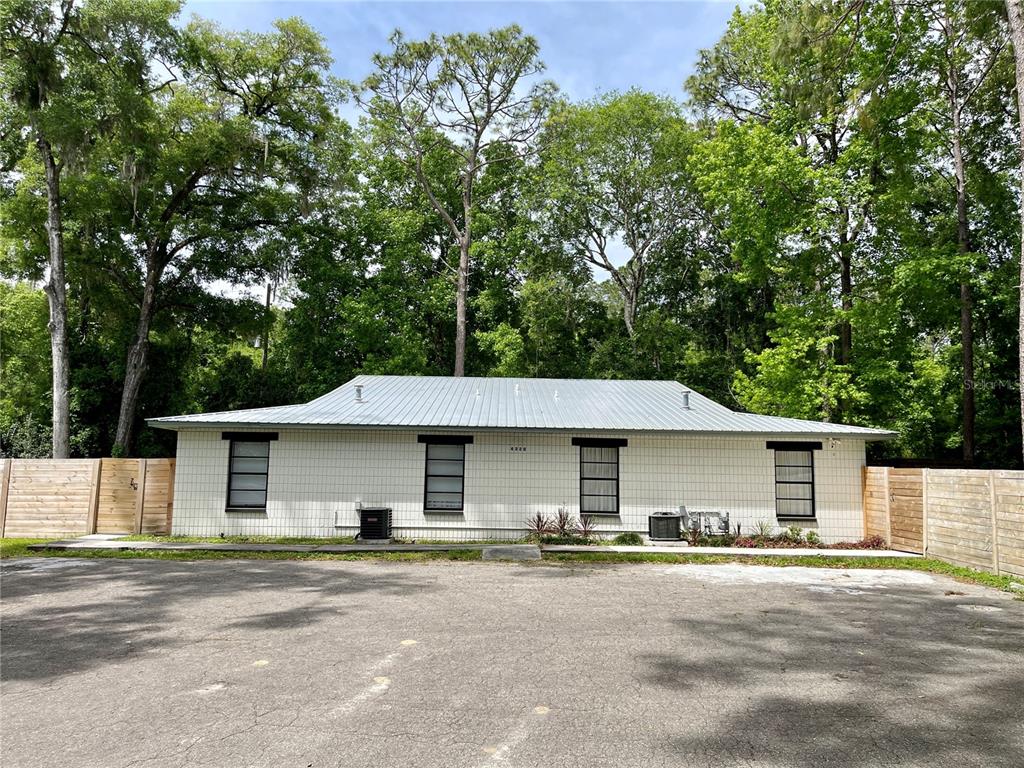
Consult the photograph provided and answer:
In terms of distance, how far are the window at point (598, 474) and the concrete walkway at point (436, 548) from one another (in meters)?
→ 1.46

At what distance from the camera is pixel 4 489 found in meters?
15.0

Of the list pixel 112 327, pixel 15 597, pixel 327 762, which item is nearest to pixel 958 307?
pixel 327 762

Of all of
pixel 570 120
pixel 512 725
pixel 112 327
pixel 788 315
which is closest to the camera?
pixel 512 725

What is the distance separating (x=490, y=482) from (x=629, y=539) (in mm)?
3523

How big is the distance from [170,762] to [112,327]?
27.7m

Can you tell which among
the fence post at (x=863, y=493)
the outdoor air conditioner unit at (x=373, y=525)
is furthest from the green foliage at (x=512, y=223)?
the outdoor air conditioner unit at (x=373, y=525)

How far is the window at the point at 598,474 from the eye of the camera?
596 inches

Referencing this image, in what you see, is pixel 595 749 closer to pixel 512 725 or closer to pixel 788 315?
pixel 512 725

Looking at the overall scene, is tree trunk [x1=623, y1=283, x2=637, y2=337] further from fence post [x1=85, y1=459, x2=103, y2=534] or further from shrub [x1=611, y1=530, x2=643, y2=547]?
fence post [x1=85, y1=459, x2=103, y2=534]

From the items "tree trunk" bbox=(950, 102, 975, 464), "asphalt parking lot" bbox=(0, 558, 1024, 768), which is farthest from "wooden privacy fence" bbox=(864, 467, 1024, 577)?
"tree trunk" bbox=(950, 102, 975, 464)

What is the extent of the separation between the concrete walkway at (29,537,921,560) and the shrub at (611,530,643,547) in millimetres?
577

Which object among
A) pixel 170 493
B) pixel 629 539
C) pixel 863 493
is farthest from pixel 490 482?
pixel 863 493

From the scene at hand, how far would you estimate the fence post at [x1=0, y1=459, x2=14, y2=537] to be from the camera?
584 inches

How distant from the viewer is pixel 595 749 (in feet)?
13.6
